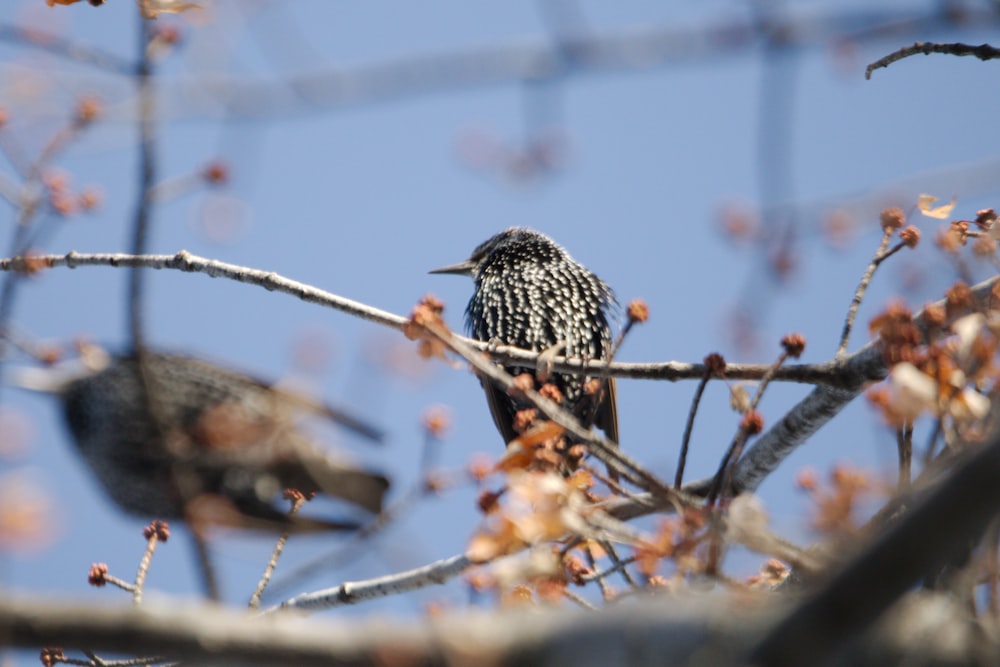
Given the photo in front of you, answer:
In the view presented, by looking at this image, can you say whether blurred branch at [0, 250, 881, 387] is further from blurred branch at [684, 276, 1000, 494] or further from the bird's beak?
the bird's beak

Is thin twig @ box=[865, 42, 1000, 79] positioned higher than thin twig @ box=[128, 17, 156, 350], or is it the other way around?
thin twig @ box=[865, 42, 1000, 79]

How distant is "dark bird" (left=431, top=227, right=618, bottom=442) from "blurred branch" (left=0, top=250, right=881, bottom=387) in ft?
7.78

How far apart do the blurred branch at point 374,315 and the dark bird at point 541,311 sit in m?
2.37

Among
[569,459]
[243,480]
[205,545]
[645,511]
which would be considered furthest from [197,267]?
[205,545]

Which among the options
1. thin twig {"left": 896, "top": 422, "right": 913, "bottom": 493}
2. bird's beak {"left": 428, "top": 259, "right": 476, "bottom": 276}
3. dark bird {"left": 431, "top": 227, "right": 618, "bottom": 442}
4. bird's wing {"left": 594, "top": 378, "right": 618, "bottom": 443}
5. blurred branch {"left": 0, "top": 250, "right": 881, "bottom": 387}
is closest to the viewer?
thin twig {"left": 896, "top": 422, "right": 913, "bottom": 493}

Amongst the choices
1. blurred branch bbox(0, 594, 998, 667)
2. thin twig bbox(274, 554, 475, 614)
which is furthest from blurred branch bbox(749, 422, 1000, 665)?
thin twig bbox(274, 554, 475, 614)

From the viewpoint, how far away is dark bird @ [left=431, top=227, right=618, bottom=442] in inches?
244

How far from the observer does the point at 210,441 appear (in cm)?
267

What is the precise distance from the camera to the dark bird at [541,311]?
6195 mm

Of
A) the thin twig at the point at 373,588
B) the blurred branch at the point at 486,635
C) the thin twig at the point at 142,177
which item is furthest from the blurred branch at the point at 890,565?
the thin twig at the point at 373,588

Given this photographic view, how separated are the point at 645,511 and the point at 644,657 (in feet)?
6.65

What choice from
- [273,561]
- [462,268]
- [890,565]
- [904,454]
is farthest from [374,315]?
[462,268]

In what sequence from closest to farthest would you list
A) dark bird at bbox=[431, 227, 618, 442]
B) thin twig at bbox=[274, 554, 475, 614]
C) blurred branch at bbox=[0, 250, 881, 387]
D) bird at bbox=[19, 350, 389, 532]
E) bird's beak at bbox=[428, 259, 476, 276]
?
bird at bbox=[19, 350, 389, 532] → blurred branch at bbox=[0, 250, 881, 387] → thin twig at bbox=[274, 554, 475, 614] → dark bird at bbox=[431, 227, 618, 442] → bird's beak at bbox=[428, 259, 476, 276]

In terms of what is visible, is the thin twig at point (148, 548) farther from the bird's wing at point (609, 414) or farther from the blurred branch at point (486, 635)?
the bird's wing at point (609, 414)
